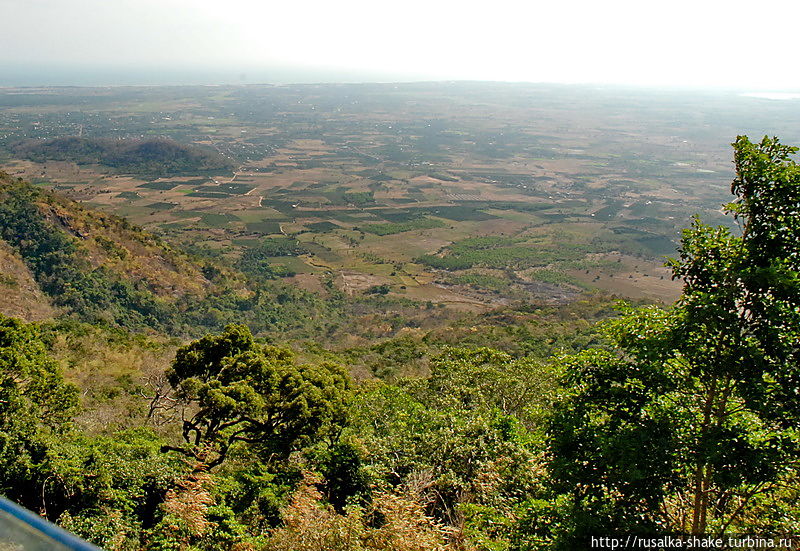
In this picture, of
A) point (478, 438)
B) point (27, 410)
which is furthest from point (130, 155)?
point (478, 438)

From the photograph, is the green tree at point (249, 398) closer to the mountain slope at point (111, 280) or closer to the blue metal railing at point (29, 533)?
the blue metal railing at point (29, 533)

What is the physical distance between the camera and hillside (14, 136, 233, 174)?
14612 cm

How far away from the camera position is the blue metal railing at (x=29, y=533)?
204cm

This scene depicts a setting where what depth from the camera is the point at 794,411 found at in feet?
18.3

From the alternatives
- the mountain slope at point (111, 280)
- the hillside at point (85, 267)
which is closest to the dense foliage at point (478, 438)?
Result: the hillside at point (85, 267)

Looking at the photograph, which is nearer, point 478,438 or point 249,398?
point 478,438

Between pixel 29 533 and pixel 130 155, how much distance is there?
172 m

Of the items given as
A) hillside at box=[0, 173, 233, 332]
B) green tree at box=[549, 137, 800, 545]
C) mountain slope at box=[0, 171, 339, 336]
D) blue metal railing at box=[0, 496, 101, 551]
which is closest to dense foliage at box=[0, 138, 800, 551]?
green tree at box=[549, 137, 800, 545]

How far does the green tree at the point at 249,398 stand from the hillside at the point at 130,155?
479 feet

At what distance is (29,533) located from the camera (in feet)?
7.06

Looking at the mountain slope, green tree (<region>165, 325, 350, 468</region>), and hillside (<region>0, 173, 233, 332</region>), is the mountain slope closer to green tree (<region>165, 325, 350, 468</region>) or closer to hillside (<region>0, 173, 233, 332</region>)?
hillside (<region>0, 173, 233, 332</region>)

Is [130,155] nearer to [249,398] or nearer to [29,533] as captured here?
[249,398]

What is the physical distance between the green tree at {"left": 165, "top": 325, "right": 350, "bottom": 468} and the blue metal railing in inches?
404

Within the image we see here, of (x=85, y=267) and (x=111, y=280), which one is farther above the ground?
(x=85, y=267)
